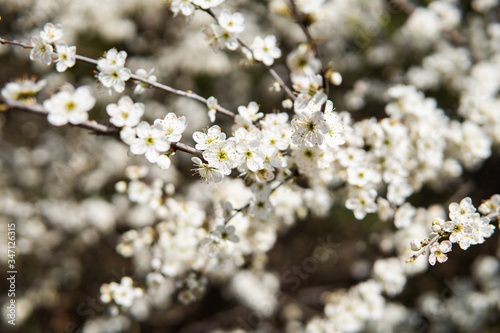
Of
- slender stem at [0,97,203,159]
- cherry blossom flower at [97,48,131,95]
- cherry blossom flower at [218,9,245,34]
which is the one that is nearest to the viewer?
slender stem at [0,97,203,159]

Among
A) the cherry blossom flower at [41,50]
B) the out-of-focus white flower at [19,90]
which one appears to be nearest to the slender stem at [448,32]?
the cherry blossom flower at [41,50]

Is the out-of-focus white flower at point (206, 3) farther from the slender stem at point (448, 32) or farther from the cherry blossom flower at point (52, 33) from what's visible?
the slender stem at point (448, 32)

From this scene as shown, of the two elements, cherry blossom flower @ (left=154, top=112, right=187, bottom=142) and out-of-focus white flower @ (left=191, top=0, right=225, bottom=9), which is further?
out-of-focus white flower @ (left=191, top=0, right=225, bottom=9)

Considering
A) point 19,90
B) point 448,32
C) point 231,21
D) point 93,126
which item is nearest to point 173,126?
point 93,126

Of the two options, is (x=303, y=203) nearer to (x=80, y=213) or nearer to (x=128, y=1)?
(x=80, y=213)

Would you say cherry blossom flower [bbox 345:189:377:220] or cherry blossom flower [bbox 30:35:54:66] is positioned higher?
cherry blossom flower [bbox 30:35:54:66]

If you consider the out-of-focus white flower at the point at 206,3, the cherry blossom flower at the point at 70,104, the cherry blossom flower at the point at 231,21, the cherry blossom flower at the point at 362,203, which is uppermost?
the out-of-focus white flower at the point at 206,3

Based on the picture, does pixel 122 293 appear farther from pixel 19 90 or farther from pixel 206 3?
pixel 206 3

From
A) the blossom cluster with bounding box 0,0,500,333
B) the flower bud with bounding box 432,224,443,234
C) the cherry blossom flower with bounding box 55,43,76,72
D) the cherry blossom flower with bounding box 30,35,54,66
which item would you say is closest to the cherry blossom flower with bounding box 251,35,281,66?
the blossom cluster with bounding box 0,0,500,333

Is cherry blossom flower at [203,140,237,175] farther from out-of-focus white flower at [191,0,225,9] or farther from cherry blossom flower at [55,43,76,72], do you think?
cherry blossom flower at [55,43,76,72]

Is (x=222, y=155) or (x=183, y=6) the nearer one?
(x=222, y=155)

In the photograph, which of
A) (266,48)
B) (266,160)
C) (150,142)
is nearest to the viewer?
(150,142)

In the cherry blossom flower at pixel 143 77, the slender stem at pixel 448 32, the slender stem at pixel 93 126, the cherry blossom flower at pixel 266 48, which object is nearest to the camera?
the slender stem at pixel 93 126
